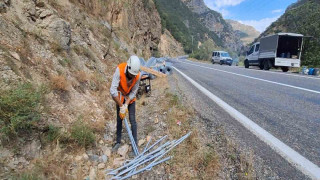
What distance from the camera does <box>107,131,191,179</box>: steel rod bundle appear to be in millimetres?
2738

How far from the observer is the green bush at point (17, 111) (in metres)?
2.49

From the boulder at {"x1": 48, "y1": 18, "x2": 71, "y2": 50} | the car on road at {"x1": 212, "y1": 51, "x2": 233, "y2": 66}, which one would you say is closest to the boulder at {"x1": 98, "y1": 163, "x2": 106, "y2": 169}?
the boulder at {"x1": 48, "y1": 18, "x2": 71, "y2": 50}

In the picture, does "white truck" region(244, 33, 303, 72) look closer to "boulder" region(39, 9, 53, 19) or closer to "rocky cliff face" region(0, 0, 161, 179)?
"rocky cliff face" region(0, 0, 161, 179)

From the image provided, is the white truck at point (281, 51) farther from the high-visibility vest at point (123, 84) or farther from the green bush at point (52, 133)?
the green bush at point (52, 133)

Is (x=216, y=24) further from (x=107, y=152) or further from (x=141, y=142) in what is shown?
(x=107, y=152)

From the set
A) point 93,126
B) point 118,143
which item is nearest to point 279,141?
point 118,143

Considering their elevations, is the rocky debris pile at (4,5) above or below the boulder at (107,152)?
above

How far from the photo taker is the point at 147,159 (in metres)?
2.97

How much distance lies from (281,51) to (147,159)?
1809 centimetres

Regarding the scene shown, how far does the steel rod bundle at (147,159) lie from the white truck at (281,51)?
15.9 metres

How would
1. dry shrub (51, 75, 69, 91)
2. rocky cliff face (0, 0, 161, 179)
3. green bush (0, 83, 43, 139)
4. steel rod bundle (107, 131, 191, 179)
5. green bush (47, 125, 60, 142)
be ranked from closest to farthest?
green bush (0, 83, 43, 139), rocky cliff face (0, 0, 161, 179), steel rod bundle (107, 131, 191, 179), green bush (47, 125, 60, 142), dry shrub (51, 75, 69, 91)

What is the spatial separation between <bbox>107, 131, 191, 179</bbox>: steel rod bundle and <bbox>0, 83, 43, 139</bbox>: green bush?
4.39ft

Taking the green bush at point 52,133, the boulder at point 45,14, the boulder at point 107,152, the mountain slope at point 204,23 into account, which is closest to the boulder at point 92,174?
the boulder at point 107,152

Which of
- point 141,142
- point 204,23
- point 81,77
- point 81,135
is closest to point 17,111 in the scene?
point 81,135
